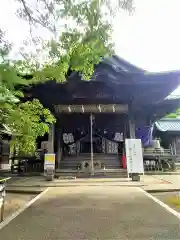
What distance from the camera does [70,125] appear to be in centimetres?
1688

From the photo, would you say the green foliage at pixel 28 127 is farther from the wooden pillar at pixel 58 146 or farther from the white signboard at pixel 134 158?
the wooden pillar at pixel 58 146

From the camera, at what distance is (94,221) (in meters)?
4.39

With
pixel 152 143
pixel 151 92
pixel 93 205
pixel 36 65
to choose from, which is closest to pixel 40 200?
pixel 93 205

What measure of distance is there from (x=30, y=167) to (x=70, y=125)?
423 cm

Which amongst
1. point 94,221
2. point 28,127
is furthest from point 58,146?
point 94,221

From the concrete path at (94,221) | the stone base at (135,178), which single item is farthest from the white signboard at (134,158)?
the concrete path at (94,221)

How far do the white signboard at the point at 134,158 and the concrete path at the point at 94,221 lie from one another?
Answer: 3451 millimetres

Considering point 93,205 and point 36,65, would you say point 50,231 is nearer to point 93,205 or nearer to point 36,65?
point 93,205

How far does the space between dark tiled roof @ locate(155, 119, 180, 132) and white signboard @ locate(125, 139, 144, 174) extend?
10913 millimetres

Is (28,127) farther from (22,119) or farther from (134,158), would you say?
(134,158)

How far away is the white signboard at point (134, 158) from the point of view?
1003 centimetres

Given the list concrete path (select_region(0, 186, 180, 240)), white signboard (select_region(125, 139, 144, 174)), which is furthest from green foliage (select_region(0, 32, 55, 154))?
white signboard (select_region(125, 139, 144, 174))

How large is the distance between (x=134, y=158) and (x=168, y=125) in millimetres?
13281

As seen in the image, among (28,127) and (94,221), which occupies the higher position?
(28,127)
